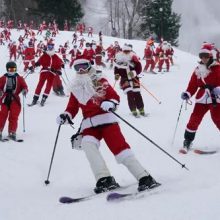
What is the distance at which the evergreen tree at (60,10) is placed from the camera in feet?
156

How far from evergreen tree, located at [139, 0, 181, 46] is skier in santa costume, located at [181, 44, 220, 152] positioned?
4118 cm

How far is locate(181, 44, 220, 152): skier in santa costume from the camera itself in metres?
6.87

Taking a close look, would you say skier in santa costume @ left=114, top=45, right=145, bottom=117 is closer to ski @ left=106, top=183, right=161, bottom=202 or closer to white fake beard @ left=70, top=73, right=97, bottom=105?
white fake beard @ left=70, top=73, right=97, bottom=105

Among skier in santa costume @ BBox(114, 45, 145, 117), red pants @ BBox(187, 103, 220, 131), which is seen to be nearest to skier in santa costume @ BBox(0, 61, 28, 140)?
skier in santa costume @ BBox(114, 45, 145, 117)

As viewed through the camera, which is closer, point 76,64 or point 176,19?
point 76,64

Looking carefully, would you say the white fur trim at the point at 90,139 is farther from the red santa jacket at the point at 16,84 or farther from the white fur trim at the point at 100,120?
the red santa jacket at the point at 16,84

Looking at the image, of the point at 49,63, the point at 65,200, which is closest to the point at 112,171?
the point at 65,200

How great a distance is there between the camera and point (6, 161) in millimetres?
6984

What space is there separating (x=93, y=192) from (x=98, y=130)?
72 cm

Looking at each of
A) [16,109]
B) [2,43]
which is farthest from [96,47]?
[16,109]

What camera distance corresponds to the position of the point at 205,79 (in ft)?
22.9

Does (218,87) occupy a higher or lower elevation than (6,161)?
higher

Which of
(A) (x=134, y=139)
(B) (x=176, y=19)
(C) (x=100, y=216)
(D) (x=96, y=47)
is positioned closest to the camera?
(C) (x=100, y=216)

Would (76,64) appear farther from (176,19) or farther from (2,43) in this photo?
(176,19)
